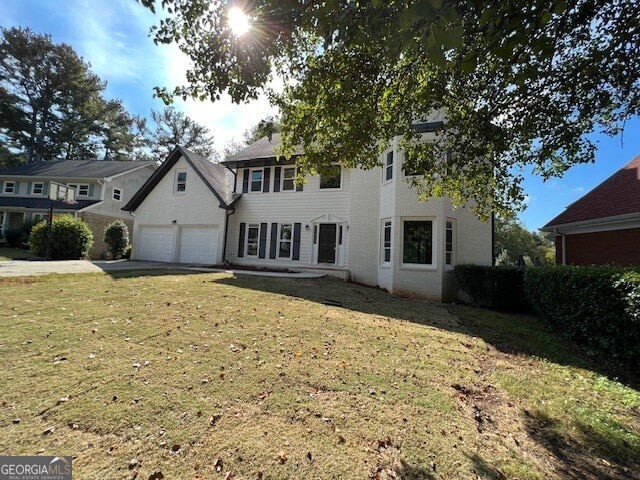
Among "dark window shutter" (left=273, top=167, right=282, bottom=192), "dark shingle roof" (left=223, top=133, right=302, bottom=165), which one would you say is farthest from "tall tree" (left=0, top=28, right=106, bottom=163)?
"dark window shutter" (left=273, top=167, right=282, bottom=192)

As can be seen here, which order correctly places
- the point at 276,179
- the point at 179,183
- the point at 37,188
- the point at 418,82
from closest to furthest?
the point at 418,82 < the point at 276,179 < the point at 179,183 < the point at 37,188

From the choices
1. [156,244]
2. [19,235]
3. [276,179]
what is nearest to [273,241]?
[276,179]

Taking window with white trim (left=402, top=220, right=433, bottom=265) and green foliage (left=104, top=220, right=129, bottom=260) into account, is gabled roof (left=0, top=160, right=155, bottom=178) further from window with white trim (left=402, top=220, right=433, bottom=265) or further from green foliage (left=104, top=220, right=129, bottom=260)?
window with white trim (left=402, top=220, right=433, bottom=265)

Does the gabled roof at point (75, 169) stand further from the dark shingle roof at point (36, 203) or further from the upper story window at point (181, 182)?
the upper story window at point (181, 182)

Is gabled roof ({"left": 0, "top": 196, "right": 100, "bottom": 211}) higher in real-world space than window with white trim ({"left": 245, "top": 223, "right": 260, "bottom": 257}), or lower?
higher

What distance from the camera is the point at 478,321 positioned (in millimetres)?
8820

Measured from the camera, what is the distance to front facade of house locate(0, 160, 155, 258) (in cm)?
2410

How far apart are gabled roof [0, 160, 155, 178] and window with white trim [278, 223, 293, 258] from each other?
61.1 feet

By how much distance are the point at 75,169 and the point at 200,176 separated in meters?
18.7

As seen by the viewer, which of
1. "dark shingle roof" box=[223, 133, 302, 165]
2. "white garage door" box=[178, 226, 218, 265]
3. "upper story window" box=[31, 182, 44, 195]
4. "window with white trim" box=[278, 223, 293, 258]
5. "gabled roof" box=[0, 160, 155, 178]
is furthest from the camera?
"upper story window" box=[31, 182, 44, 195]

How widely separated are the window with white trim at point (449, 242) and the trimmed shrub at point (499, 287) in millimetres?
1082

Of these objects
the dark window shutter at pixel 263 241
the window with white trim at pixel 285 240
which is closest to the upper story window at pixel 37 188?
the dark window shutter at pixel 263 241

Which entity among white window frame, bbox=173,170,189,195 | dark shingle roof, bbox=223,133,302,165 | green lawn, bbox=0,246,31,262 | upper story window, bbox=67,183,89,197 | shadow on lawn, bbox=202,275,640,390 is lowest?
shadow on lawn, bbox=202,275,640,390

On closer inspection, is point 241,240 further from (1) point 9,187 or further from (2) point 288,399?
(1) point 9,187
